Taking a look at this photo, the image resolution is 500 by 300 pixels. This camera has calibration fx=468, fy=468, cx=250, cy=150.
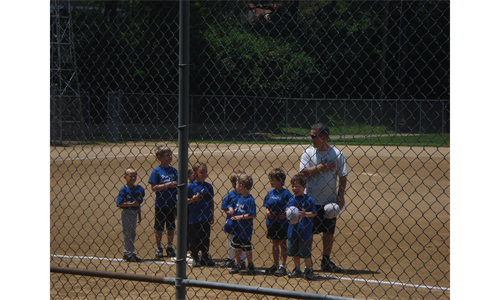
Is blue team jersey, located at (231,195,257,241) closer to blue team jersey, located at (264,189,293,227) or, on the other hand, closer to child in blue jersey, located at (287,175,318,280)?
blue team jersey, located at (264,189,293,227)

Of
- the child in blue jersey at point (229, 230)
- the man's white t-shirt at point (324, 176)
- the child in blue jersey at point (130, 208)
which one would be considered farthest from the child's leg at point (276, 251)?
the child in blue jersey at point (130, 208)

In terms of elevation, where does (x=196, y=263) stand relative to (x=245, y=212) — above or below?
below

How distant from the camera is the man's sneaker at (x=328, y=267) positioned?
5656 millimetres

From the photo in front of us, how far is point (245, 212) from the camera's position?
5730mm

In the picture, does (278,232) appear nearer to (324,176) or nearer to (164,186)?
(324,176)

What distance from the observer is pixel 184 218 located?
3.22 meters

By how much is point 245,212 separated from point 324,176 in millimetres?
1062

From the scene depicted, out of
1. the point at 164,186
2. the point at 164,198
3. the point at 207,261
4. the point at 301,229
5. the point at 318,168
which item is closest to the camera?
the point at 318,168

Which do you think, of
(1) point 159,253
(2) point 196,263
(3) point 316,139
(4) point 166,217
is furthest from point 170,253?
(3) point 316,139

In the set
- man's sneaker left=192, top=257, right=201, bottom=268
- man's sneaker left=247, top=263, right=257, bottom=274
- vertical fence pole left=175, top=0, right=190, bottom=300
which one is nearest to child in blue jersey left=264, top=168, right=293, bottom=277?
man's sneaker left=247, top=263, right=257, bottom=274

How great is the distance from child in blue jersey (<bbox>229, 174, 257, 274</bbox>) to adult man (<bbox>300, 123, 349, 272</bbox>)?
71 centimetres

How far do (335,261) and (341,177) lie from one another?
1264mm

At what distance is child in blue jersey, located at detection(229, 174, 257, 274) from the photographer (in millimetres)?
5613
